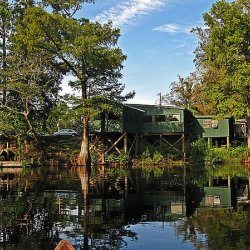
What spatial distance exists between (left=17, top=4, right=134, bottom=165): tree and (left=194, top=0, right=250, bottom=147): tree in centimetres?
1055

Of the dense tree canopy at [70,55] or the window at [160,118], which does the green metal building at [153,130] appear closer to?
the window at [160,118]

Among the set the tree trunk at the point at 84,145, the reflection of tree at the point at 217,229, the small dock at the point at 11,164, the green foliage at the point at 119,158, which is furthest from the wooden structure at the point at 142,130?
the reflection of tree at the point at 217,229

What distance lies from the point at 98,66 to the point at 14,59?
8.72m

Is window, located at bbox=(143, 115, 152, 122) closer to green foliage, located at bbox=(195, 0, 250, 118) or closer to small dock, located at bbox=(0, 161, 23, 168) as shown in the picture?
green foliage, located at bbox=(195, 0, 250, 118)

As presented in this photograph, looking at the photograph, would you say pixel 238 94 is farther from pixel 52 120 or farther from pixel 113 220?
pixel 113 220

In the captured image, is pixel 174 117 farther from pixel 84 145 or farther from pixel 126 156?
pixel 84 145

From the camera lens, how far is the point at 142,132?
4384cm

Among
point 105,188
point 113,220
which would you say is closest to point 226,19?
point 105,188

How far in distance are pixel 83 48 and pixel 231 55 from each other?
15350mm

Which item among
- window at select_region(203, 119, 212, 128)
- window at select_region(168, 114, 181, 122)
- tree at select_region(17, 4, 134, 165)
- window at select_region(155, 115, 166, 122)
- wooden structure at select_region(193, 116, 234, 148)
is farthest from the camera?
window at select_region(203, 119, 212, 128)

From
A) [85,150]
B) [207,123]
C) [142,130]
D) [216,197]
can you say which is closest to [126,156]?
[85,150]

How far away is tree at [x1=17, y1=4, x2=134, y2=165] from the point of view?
32688 mm

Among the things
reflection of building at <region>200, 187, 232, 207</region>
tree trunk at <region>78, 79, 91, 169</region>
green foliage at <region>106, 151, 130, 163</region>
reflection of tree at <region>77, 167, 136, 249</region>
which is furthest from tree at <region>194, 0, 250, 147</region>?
reflection of tree at <region>77, 167, 136, 249</region>

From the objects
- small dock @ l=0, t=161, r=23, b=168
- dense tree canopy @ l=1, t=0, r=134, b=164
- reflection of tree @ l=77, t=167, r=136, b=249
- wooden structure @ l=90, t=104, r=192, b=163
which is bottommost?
reflection of tree @ l=77, t=167, r=136, b=249
